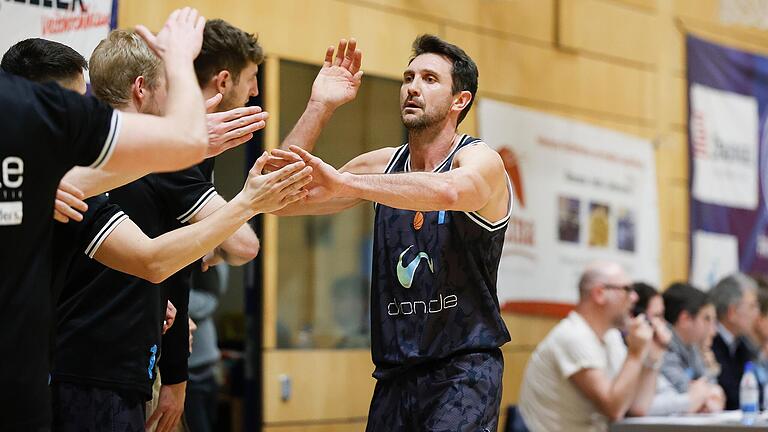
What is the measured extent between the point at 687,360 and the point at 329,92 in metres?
4.58

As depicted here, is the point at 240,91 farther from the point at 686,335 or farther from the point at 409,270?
the point at 686,335

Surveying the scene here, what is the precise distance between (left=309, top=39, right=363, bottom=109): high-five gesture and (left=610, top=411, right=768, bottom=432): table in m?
3.16

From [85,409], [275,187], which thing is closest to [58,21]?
[275,187]

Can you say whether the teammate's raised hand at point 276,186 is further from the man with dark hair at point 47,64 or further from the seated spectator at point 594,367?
the seated spectator at point 594,367

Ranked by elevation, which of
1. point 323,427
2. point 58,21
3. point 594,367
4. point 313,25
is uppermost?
point 313,25

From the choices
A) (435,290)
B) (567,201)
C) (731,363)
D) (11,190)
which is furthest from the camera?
Result: (567,201)

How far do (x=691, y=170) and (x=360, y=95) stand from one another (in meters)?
4.38

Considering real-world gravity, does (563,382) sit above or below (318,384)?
above

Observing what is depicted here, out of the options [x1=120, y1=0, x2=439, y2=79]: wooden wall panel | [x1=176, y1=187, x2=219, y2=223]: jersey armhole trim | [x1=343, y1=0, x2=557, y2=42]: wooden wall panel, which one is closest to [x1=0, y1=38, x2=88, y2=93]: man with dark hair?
[x1=176, y1=187, x2=219, y2=223]: jersey armhole trim

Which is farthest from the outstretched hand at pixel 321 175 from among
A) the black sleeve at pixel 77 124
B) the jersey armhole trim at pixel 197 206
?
the black sleeve at pixel 77 124

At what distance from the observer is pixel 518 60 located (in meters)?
9.66

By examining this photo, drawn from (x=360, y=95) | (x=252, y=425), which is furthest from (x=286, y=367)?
(x=360, y=95)

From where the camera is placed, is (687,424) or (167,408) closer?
(167,408)

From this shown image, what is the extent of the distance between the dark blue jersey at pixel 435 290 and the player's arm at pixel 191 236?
2.18 feet
